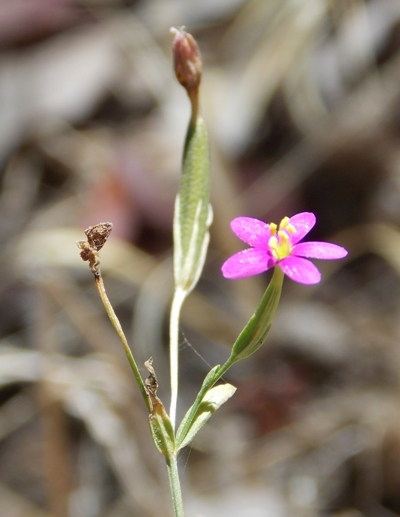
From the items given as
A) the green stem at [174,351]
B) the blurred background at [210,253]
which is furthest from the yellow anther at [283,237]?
the blurred background at [210,253]

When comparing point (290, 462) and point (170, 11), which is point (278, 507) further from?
point (170, 11)

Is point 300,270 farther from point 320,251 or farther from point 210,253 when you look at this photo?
point 210,253

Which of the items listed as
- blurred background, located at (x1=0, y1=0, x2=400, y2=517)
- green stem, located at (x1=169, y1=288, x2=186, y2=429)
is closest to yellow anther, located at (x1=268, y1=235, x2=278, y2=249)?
green stem, located at (x1=169, y1=288, x2=186, y2=429)

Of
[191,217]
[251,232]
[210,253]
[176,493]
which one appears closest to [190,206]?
[191,217]

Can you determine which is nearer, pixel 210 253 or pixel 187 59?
pixel 187 59

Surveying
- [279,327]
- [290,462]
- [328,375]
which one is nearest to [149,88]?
[279,327]

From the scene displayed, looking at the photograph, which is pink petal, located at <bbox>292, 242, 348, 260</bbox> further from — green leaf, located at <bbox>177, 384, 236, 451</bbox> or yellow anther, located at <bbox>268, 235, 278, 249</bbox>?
green leaf, located at <bbox>177, 384, 236, 451</bbox>
